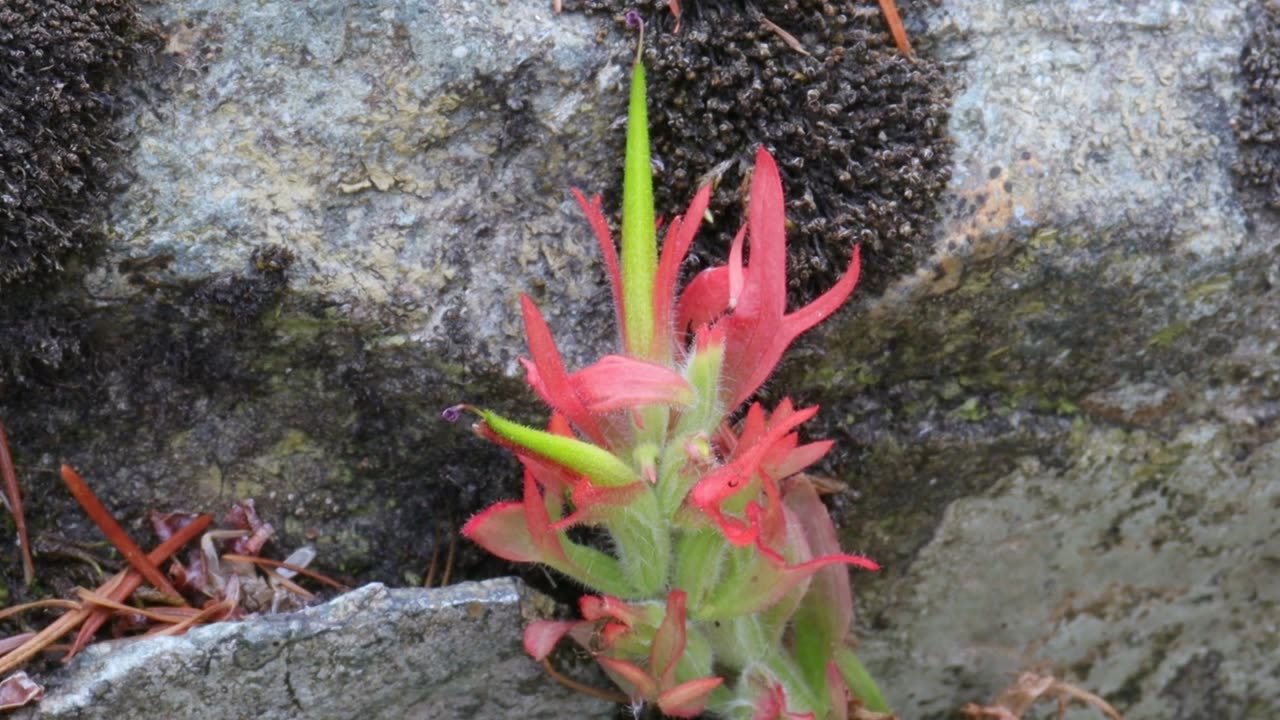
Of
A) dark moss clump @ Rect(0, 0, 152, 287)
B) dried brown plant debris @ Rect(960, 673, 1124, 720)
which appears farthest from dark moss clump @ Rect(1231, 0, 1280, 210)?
dark moss clump @ Rect(0, 0, 152, 287)

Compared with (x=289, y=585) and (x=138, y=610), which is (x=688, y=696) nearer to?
(x=289, y=585)

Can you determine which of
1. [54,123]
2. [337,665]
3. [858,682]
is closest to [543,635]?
[337,665]

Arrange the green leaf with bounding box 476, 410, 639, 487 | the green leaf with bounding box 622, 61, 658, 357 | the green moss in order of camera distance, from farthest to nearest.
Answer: the green moss
the green leaf with bounding box 622, 61, 658, 357
the green leaf with bounding box 476, 410, 639, 487

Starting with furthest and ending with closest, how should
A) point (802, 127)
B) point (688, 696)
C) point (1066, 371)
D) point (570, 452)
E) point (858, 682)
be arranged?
point (1066, 371) → point (858, 682) → point (802, 127) → point (688, 696) → point (570, 452)

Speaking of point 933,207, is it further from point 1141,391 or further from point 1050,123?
point 1141,391

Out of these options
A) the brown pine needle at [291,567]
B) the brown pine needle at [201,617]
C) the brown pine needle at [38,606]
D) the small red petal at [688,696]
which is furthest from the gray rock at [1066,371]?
the brown pine needle at [38,606]

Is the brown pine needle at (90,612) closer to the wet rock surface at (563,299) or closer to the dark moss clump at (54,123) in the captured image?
the wet rock surface at (563,299)

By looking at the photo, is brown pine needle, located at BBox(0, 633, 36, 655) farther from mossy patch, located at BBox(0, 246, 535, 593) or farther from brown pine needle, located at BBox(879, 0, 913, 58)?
brown pine needle, located at BBox(879, 0, 913, 58)
